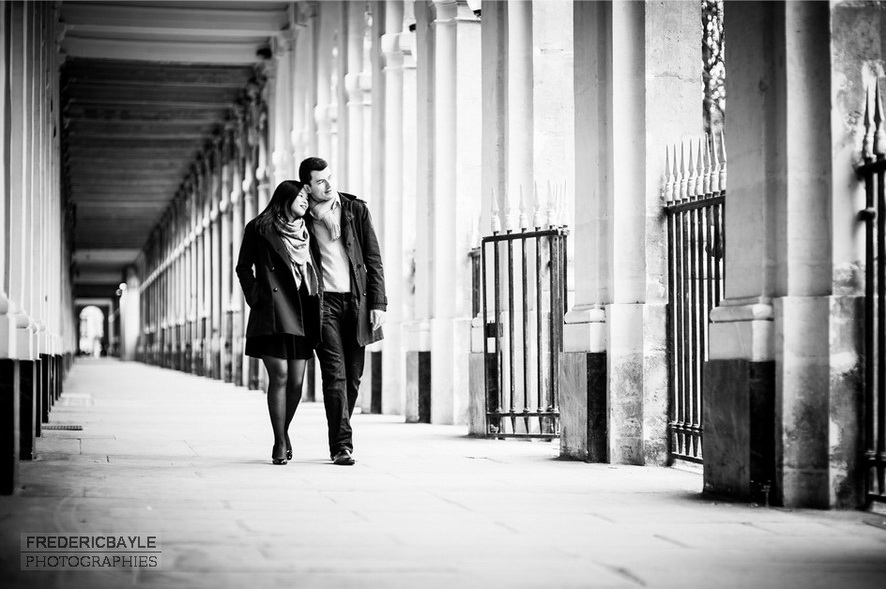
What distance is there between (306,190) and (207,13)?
18116 millimetres

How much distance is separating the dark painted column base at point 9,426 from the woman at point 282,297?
1.61 meters

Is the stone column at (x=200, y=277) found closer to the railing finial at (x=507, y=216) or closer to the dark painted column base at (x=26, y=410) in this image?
the railing finial at (x=507, y=216)

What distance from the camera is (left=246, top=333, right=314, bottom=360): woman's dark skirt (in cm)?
849

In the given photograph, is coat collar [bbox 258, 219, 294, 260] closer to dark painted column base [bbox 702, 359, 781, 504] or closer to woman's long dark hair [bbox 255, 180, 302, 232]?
woman's long dark hair [bbox 255, 180, 302, 232]

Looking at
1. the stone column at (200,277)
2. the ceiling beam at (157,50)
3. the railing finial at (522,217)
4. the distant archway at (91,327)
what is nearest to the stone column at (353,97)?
the railing finial at (522,217)

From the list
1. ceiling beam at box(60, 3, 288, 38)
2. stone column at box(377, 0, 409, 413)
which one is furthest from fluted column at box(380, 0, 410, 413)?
ceiling beam at box(60, 3, 288, 38)

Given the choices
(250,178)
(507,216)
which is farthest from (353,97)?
(250,178)

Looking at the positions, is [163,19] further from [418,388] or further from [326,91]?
[418,388]

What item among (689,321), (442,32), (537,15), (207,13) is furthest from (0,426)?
(207,13)

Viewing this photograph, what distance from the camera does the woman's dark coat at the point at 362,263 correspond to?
8531 mm

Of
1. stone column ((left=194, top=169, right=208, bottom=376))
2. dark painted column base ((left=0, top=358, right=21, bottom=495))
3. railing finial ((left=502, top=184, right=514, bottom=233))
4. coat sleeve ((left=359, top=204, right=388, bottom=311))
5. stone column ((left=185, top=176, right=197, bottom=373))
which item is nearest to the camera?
dark painted column base ((left=0, top=358, right=21, bottom=495))

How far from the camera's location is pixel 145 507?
6137 millimetres

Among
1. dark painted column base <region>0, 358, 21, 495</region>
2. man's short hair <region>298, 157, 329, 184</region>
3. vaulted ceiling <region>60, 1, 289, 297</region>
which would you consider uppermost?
vaulted ceiling <region>60, 1, 289, 297</region>

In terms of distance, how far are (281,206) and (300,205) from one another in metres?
0.17
